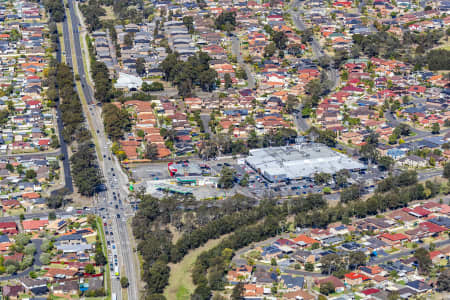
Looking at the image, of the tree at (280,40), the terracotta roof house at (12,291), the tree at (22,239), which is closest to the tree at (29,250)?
the tree at (22,239)

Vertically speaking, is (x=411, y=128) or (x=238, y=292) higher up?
(x=411, y=128)

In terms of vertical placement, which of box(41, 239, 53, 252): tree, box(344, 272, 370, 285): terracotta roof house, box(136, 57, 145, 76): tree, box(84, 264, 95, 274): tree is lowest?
box(344, 272, 370, 285): terracotta roof house

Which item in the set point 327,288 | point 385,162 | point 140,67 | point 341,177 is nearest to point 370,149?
point 385,162

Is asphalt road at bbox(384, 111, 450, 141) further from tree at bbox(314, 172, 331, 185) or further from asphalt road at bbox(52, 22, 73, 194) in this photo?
asphalt road at bbox(52, 22, 73, 194)

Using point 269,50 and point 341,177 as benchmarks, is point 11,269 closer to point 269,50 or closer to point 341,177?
point 341,177

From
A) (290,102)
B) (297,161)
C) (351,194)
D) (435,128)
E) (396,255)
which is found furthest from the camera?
(290,102)

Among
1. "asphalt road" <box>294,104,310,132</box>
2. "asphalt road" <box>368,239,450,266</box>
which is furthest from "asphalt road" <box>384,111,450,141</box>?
"asphalt road" <box>368,239,450,266</box>

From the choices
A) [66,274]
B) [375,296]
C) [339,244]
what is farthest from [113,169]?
[375,296]
